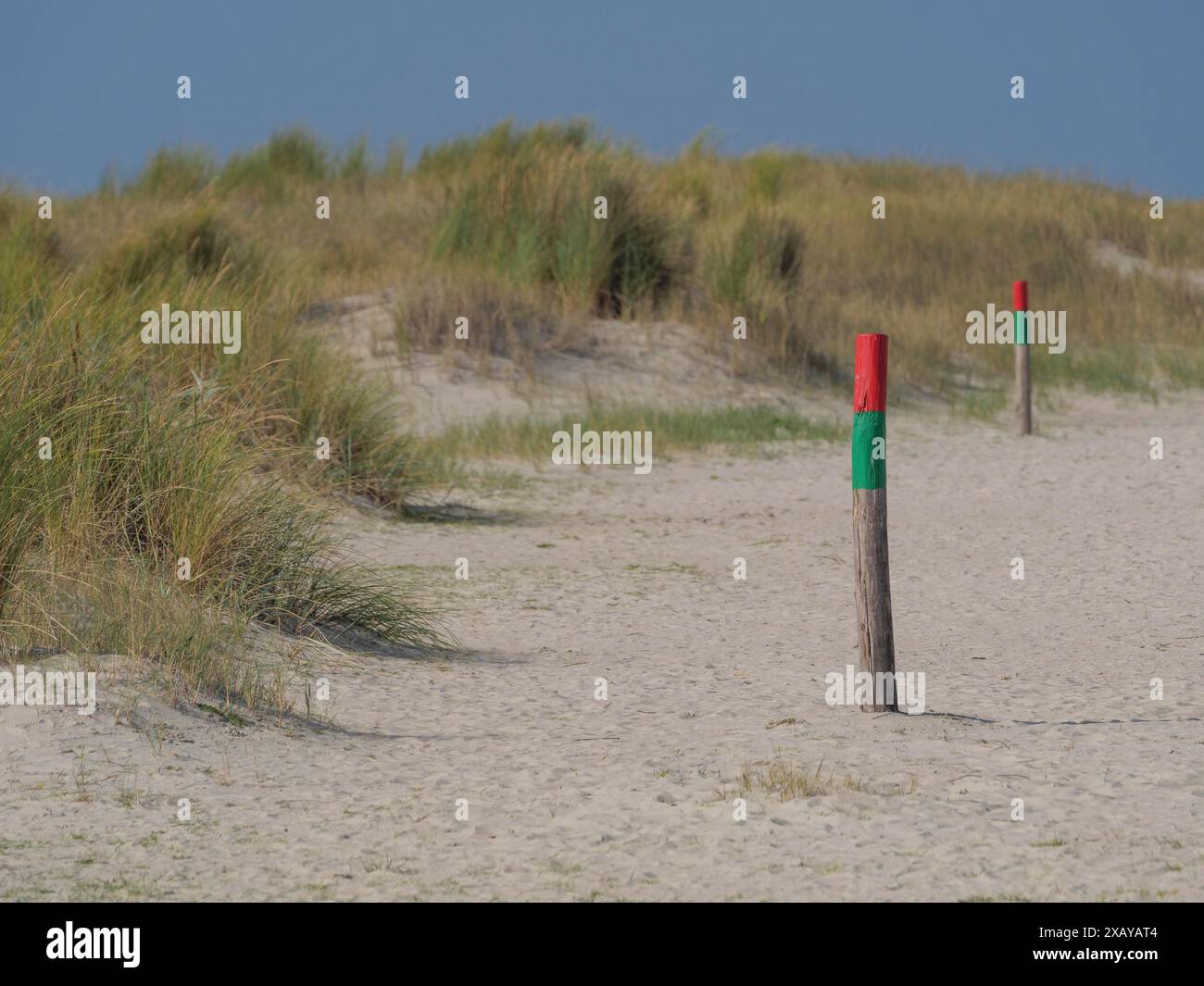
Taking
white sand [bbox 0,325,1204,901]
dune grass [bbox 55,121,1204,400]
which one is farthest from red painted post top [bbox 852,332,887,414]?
dune grass [bbox 55,121,1204,400]

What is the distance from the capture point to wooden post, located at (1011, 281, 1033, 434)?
14.3 m

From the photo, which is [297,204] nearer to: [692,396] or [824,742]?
[692,396]

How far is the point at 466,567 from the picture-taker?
345 inches

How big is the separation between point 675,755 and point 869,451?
3.93 feet

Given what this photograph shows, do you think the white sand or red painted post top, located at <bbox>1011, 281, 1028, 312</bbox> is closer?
the white sand

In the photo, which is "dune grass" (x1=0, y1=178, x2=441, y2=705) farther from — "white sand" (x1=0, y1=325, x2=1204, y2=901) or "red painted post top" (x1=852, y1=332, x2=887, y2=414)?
"red painted post top" (x1=852, y1=332, x2=887, y2=414)

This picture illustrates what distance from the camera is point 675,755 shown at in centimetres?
499

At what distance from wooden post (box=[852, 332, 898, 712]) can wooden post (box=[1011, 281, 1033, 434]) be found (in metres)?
9.24

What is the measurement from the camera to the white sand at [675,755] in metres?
3.97

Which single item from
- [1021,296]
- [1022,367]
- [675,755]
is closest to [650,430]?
[1022,367]

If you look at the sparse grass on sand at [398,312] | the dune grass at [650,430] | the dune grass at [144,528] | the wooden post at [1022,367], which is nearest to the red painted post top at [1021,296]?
the wooden post at [1022,367]

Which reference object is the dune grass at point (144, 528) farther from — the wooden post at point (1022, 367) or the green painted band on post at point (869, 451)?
the wooden post at point (1022, 367)

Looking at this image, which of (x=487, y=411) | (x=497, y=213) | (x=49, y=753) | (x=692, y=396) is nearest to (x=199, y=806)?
(x=49, y=753)
